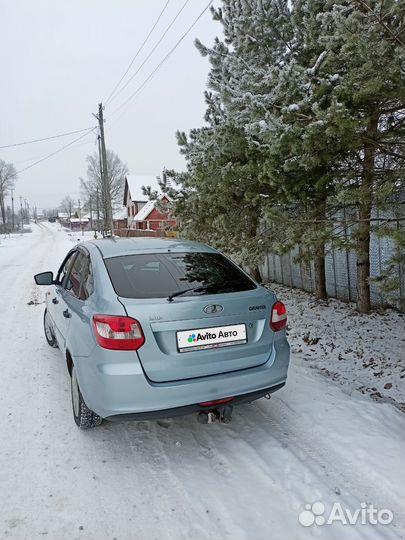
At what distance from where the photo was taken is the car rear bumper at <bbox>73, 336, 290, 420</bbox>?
257 cm

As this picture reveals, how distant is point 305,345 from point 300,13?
417 cm

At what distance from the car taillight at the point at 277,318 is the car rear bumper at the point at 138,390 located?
0.49 metres

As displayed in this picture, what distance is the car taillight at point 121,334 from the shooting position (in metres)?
2.59

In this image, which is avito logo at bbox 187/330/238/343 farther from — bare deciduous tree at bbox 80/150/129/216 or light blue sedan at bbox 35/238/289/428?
bare deciduous tree at bbox 80/150/129/216

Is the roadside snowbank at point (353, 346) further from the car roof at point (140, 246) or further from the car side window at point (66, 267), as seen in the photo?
the car side window at point (66, 267)

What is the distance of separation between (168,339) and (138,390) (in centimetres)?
38

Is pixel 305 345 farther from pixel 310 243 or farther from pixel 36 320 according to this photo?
pixel 36 320

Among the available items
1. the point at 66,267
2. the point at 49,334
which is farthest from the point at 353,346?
the point at 49,334

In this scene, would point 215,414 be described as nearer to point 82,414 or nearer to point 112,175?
point 82,414

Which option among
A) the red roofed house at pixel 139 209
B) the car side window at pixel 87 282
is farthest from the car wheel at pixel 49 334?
the red roofed house at pixel 139 209

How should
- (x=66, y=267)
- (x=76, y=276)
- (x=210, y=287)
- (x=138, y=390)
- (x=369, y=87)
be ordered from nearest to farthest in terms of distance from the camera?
(x=138, y=390) < (x=210, y=287) < (x=369, y=87) < (x=76, y=276) < (x=66, y=267)

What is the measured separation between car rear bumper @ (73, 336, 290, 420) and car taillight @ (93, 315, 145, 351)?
5 cm

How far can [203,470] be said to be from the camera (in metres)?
2.68

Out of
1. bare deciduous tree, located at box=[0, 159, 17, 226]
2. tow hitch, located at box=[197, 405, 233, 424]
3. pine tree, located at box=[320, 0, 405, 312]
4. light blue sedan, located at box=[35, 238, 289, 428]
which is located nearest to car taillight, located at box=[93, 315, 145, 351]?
light blue sedan, located at box=[35, 238, 289, 428]
